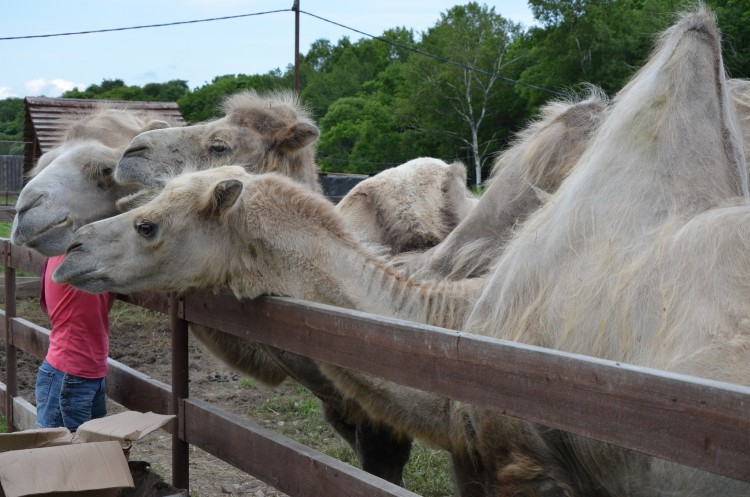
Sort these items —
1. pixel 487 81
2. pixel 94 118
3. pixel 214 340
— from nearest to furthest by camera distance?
pixel 214 340 → pixel 94 118 → pixel 487 81

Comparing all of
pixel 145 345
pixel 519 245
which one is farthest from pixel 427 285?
pixel 145 345

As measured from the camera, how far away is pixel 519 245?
3350 mm

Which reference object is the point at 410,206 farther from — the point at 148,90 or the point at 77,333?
the point at 148,90

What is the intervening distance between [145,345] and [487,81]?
138 ft

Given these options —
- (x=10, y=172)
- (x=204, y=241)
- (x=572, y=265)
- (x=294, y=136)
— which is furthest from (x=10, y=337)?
(x=10, y=172)

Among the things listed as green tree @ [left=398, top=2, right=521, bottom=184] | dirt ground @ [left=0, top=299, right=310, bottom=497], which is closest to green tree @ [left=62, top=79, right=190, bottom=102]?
green tree @ [left=398, top=2, right=521, bottom=184]

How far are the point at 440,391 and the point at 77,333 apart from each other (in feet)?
9.02

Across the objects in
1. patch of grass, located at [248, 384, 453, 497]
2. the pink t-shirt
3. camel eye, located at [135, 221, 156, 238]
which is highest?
camel eye, located at [135, 221, 156, 238]

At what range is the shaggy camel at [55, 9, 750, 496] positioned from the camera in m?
2.62

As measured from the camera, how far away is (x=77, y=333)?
4.48 metres

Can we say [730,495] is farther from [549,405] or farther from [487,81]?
[487,81]

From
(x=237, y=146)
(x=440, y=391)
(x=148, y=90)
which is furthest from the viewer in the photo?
(x=148, y=90)

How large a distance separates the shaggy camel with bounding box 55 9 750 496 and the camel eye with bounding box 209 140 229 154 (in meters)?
1.31

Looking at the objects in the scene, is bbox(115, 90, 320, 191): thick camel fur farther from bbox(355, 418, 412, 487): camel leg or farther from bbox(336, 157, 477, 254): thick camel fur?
bbox(355, 418, 412, 487): camel leg
